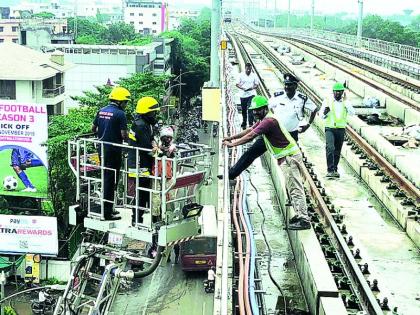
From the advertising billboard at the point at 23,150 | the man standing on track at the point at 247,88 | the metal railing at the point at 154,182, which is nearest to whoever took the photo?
the metal railing at the point at 154,182

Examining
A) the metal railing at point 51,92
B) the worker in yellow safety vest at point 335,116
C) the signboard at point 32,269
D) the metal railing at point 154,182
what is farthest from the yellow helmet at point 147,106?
the metal railing at point 51,92

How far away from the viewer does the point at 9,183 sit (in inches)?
915

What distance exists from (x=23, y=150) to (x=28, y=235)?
2.69 meters

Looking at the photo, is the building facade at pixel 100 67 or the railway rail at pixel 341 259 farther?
the building facade at pixel 100 67

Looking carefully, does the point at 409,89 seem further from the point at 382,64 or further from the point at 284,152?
the point at 284,152

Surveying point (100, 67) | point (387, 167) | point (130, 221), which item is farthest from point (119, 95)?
point (100, 67)

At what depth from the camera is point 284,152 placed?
23.7 feet

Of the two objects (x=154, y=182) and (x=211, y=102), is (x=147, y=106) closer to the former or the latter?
(x=154, y=182)

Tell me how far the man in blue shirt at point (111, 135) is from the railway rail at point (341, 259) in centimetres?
218

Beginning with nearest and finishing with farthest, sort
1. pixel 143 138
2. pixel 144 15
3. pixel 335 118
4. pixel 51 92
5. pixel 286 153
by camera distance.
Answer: pixel 286 153, pixel 143 138, pixel 335 118, pixel 51 92, pixel 144 15

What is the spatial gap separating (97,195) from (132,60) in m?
37.7

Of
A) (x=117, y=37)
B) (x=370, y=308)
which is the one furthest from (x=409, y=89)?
(x=117, y=37)

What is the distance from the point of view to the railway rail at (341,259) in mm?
6023

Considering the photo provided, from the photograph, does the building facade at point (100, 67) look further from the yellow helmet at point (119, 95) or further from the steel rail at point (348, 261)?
the yellow helmet at point (119, 95)
